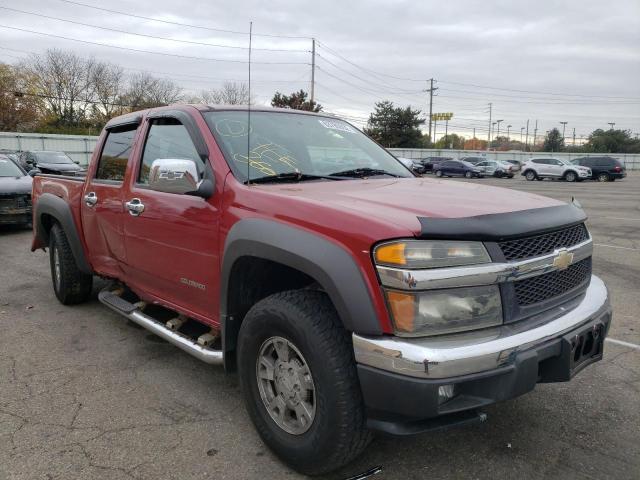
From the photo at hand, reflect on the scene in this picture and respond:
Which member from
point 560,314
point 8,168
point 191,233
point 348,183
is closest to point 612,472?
point 560,314

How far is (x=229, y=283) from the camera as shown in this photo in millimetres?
2797

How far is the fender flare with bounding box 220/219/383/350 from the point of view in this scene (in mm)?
2104

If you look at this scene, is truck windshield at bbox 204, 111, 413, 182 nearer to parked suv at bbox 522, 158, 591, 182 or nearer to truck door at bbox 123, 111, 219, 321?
truck door at bbox 123, 111, 219, 321

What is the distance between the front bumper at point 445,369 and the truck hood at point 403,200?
1.59 ft

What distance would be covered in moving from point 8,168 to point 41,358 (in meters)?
8.60

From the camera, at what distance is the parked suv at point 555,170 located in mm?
33062

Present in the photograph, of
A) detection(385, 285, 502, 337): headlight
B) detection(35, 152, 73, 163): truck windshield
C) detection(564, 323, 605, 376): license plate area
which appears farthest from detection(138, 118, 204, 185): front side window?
detection(35, 152, 73, 163): truck windshield

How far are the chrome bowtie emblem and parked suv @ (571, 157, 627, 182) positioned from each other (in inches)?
1392

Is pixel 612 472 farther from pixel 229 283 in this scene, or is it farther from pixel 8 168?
pixel 8 168

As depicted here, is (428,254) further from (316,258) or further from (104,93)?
(104,93)

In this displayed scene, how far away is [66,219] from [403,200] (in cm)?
358

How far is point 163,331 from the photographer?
347 cm

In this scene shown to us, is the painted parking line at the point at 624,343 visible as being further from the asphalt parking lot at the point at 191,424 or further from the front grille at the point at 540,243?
the front grille at the point at 540,243

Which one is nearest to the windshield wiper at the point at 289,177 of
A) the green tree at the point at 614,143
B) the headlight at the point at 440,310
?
the headlight at the point at 440,310
